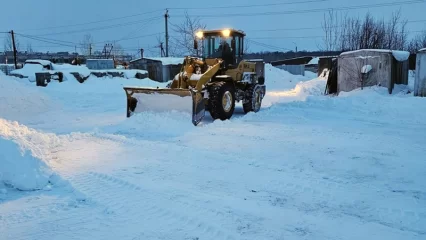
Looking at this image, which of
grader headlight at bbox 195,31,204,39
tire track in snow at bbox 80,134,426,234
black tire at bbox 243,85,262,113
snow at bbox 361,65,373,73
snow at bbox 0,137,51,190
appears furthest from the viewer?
snow at bbox 361,65,373,73

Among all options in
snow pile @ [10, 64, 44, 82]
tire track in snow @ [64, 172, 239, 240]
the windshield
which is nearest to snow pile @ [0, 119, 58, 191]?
tire track in snow @ [64, 172, 239, 240]

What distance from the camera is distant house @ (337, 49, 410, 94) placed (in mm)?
16469

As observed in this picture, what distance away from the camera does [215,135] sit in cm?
867

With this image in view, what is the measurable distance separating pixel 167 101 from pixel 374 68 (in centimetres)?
1100

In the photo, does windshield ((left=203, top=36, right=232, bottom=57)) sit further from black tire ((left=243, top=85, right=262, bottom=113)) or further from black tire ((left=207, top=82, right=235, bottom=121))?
black tire ((left=243, top=85, right=262, bottom=113))

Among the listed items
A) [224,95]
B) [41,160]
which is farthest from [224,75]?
[41,160]

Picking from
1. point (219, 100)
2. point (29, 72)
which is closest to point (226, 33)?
point (219, 100)

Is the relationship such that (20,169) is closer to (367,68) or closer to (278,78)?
(367,68)

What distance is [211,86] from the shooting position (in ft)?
34.7

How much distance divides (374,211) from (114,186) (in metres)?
3.34

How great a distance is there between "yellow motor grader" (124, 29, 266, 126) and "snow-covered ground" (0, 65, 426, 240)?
1.72 feet

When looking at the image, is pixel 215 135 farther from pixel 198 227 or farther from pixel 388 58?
pixel 388 58

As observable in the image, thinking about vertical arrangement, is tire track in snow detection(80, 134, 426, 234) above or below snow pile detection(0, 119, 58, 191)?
below

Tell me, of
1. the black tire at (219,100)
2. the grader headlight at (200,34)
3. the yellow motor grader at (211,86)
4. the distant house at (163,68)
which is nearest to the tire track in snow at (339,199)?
the yellow motor grader at (211,86)
